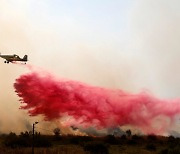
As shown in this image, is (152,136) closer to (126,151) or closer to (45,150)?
(126,151)

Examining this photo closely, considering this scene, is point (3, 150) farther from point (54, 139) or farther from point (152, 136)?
point (152, 136)

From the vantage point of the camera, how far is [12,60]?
9950cm

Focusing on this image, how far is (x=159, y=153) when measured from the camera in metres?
102

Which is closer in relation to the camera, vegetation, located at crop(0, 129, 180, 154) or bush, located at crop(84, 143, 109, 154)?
vegetation, located at crop(0, 129, 180, 154)

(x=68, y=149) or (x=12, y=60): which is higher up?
(x=12, y=60)

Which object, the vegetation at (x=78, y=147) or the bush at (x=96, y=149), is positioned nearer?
the vegetation at (x=78, y=147)

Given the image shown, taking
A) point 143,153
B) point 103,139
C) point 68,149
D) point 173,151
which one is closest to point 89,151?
point 68,149

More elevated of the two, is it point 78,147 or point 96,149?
point 78,147

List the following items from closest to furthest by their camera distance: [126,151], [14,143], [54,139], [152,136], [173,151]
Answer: [173,151]
[126,151]
[14,143]
[54,139]
[152,136]

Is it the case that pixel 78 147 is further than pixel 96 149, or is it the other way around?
pixel 78 147

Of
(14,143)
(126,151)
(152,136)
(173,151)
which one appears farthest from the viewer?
(152,136)

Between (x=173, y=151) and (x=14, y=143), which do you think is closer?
(x=173, y=151)

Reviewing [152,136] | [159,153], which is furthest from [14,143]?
[152,136]

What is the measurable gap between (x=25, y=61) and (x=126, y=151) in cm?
3141
